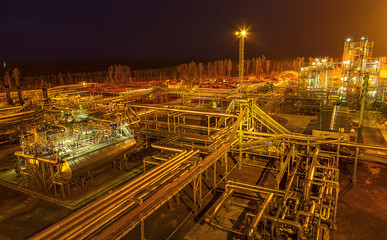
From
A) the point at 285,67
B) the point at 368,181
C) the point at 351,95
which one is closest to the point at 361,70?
the point at 351,95

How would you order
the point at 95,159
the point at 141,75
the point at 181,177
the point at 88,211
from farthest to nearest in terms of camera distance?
the point at 141,75 → the point at 95,159 → the point at 181,177 → the point at 88,211

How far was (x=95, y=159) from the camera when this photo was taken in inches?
483

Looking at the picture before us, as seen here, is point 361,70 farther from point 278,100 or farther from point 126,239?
point 126,239

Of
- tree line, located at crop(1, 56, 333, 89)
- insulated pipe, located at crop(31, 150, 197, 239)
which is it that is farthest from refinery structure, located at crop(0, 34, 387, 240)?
tree line, located at crop(1, 56, 333, 89)

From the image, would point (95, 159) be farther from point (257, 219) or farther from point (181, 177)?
point (257, 219)

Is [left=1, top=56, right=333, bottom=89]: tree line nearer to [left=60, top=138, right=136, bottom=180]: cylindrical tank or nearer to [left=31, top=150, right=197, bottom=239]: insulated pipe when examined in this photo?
[left=60, top=138, right=136, bottom=180]: cylindrical tank

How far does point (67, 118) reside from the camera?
16266mm

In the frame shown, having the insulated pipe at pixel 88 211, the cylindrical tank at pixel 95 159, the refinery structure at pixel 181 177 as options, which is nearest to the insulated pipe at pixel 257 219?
the refinery structure at pixel 181 177

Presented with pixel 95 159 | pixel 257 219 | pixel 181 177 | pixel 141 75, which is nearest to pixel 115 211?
pixel 181 177

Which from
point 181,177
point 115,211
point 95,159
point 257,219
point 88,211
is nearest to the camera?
point 88,211

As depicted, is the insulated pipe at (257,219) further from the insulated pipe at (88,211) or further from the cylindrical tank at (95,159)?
the cylindrical tank at (95,159)

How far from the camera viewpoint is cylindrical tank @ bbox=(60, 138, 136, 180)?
1116 cm

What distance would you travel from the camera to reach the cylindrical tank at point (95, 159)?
11156 millimetres

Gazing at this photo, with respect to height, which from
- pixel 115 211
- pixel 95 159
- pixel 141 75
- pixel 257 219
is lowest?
pixel 257 219
